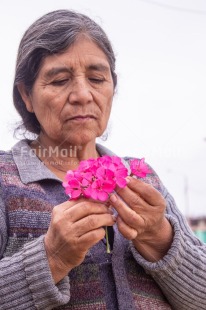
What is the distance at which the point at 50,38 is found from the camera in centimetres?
178

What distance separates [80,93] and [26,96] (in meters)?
0.34

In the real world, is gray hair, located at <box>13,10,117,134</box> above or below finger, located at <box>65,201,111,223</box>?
above

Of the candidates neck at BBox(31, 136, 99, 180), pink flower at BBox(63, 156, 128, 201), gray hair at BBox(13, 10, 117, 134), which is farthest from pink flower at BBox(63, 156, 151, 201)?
gray hair at BBox(13, 10, 117, 134)

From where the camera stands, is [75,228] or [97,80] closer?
[75,228]

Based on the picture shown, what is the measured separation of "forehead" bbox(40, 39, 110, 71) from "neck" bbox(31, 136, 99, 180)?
31 cm

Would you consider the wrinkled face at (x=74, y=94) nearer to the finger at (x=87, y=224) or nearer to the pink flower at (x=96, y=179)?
the pink flower at (x=96, y=179)

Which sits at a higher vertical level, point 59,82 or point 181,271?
point 59,82

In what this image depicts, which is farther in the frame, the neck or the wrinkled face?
the neck

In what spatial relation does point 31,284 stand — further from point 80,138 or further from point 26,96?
point 26,96

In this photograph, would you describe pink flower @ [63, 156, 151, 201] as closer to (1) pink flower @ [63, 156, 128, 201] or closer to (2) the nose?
(1) pink flower @ [63, 156, 128, 201]

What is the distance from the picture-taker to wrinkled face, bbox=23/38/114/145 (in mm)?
1734

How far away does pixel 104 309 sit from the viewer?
1.50 meters

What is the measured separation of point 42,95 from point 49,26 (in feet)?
0.88

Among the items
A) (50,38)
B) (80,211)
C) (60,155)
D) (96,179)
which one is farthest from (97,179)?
(50,38)
